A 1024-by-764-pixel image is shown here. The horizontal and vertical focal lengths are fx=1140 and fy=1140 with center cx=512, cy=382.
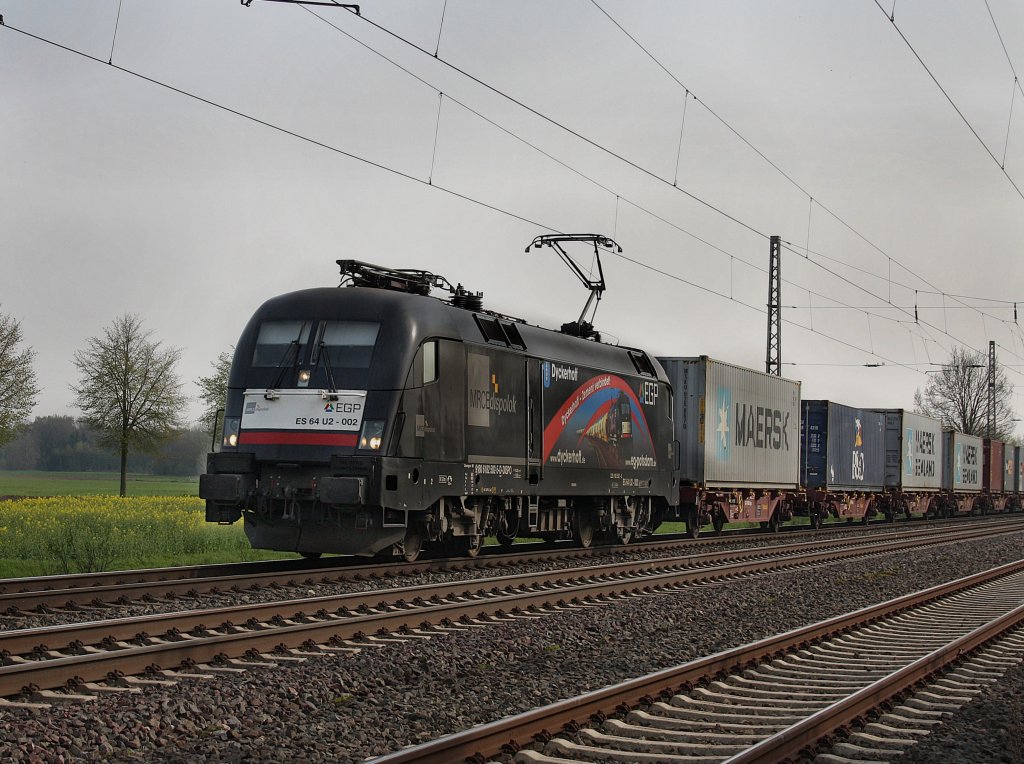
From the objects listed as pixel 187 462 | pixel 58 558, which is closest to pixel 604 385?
pixel 58 558

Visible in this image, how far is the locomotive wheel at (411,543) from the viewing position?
611 inches

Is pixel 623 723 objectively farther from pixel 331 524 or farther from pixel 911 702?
pixel 331 524

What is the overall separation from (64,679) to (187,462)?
343 ft

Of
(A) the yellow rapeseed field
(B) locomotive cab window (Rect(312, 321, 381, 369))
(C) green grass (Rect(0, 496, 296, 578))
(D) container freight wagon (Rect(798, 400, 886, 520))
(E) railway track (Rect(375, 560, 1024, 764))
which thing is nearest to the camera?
(E) railway track (Rect(375, 560, 1024, 764))

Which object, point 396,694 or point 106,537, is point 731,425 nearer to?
point 106,537

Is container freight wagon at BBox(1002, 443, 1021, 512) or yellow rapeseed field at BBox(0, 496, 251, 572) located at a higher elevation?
container freight wagon at BBox(1002, 443, 1021, 512)

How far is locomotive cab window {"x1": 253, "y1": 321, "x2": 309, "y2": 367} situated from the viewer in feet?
49.2

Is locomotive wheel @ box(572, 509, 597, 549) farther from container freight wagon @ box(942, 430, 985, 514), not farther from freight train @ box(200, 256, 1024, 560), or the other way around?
container freight wagon @ box(942, 430, 985, 514)

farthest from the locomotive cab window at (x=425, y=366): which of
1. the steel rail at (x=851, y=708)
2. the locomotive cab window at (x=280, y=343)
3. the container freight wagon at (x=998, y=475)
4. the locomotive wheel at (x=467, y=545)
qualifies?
the container freight wagon at (x=998, y=475)

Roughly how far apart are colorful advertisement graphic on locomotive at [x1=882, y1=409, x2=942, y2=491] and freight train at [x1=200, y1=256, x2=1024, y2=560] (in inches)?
779

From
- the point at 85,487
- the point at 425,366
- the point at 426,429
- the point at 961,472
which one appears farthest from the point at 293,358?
the point at 85,487

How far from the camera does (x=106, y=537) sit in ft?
57.8

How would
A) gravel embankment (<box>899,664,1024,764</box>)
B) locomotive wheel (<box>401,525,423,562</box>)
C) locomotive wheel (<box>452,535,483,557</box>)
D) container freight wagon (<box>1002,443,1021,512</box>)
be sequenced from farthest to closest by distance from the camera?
container freight wagon (<box>1002,443,1021,512</box>) < locomotive wheel (<box>452,535,483,557</box>) < locomotive wheel (<box>401,525,423,562</box>) < gravel embankment (<box>899,664,1024,764</box>)

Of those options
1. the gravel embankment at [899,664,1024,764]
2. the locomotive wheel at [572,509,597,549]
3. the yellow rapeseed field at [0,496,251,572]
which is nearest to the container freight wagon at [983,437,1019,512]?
the locomotive wheel at [572,509,597,549]
